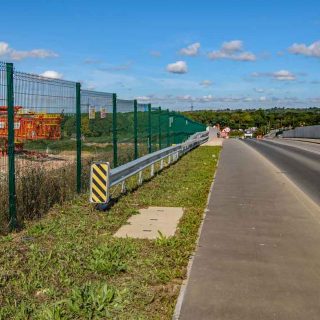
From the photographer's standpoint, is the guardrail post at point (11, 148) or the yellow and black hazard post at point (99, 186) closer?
the guardrail post at point (11, 148)

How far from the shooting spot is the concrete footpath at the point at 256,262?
15.9 ft

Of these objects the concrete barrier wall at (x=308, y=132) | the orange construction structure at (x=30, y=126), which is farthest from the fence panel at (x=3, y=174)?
the concrete barrier wall at (x=308, y=132)

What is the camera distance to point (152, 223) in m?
8.55

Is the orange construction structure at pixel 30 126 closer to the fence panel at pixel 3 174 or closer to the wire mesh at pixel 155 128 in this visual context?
the fence panel at pixel 3 174

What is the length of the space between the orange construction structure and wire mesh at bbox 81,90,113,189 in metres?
1.07

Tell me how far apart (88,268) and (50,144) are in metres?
4.49

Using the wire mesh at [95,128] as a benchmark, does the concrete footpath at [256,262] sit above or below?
below

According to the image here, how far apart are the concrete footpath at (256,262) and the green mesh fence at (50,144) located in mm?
2819

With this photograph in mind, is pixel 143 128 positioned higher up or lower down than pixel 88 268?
higher up

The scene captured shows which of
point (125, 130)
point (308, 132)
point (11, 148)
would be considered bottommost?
point (308, 132)

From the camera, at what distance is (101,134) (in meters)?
12.9

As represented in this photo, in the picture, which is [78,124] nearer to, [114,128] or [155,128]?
[114,128]

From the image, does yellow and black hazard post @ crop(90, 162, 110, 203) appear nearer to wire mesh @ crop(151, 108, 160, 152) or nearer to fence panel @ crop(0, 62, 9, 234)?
fence panel @ crop(0, 62, 9, 234)

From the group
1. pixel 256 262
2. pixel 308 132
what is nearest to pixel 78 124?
pixel 256 262
